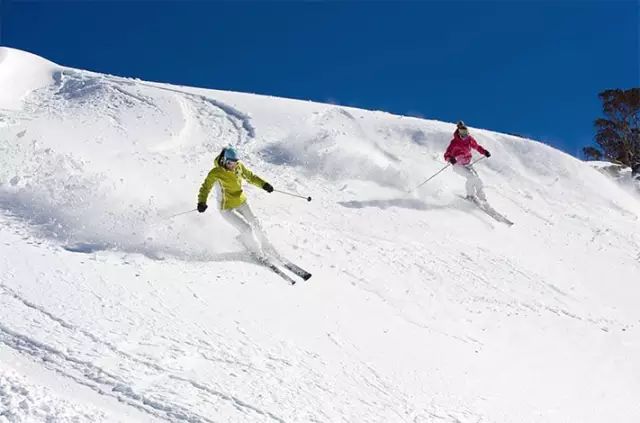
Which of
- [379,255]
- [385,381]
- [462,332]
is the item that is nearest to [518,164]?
[379,255]

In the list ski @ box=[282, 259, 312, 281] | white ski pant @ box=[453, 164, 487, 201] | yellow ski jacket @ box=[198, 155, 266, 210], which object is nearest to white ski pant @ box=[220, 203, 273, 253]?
Result: yellow ski jacket @ box=[198, 155, 266, 210]

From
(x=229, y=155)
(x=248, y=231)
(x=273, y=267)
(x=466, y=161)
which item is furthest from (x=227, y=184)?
(x=466, y=161)

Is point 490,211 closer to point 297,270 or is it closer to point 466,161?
point 466,161

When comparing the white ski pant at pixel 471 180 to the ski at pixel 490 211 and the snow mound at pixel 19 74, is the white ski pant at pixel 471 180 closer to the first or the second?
the ski at pixel 490 211

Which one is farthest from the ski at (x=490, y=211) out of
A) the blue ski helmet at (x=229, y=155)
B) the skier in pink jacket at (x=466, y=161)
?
the blue ski helmet at (x=229, y=155)

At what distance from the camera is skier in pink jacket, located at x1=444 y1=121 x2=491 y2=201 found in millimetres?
13055

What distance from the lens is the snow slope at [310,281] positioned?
559cm

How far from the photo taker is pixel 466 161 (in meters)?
13.1

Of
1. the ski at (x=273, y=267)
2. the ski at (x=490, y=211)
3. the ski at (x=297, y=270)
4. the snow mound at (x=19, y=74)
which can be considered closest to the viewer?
the ski at (x=273, y=267)

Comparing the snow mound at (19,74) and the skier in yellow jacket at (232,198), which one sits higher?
the snow mound at (19,74)

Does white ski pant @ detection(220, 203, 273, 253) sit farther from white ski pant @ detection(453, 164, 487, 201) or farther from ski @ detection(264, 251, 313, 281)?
white ski pant @ detection(453, 164, 487, 201)

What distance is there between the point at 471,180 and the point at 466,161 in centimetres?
42

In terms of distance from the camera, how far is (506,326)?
8773 mm

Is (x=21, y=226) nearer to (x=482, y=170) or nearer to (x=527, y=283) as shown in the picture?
(x=527, y=283)
